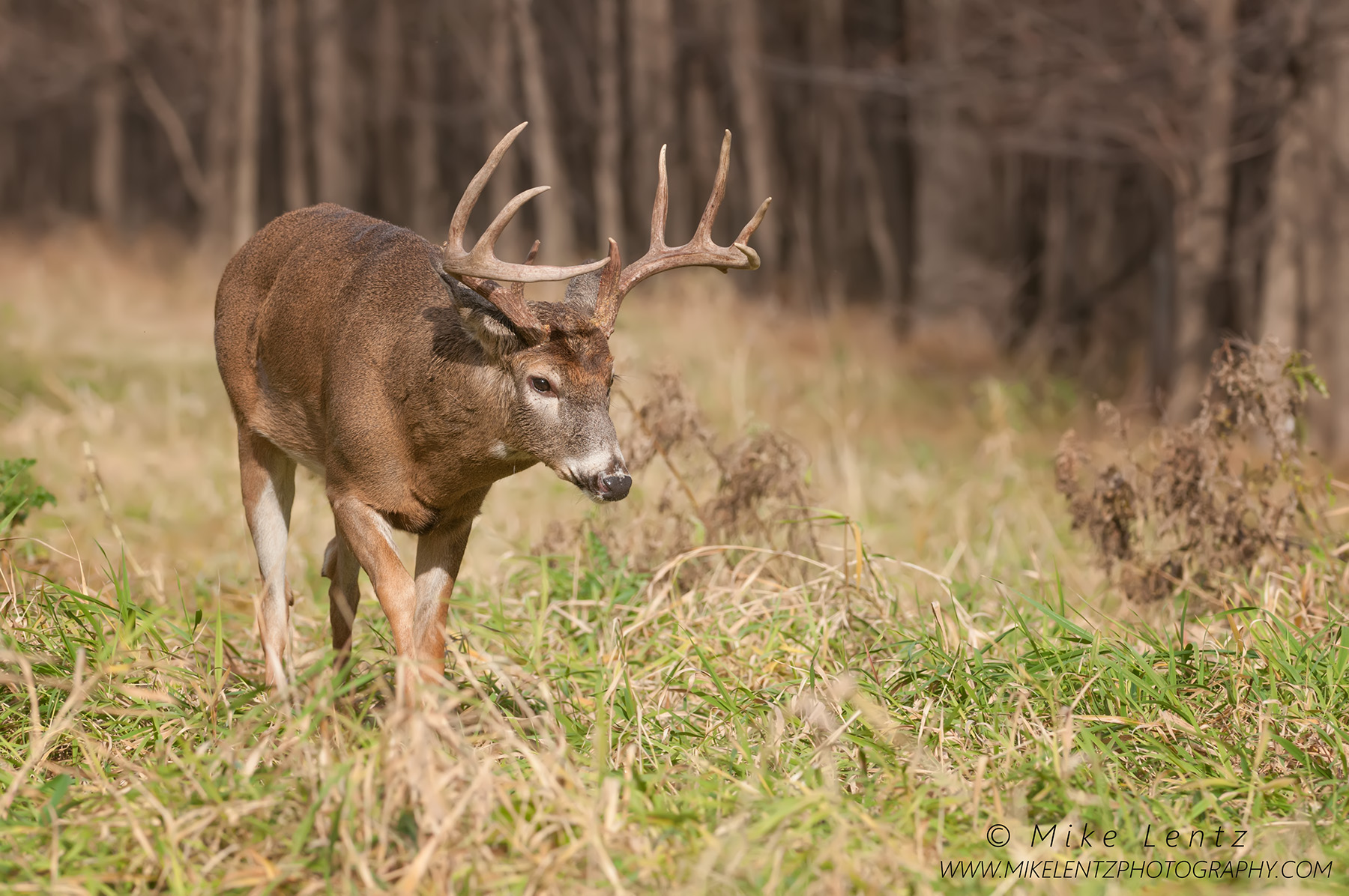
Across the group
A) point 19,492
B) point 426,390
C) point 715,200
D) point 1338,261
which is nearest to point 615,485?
point 426,390

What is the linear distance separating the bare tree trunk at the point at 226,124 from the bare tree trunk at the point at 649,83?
17.5 feet

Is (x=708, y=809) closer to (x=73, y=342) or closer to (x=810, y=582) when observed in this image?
(x=810, y=582)

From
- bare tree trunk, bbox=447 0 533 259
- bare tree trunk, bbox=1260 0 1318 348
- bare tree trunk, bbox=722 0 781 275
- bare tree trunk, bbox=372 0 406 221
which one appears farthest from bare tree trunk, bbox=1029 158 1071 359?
bare tree trunk, bbox=372 0 406 221

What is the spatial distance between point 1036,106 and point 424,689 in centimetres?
1131

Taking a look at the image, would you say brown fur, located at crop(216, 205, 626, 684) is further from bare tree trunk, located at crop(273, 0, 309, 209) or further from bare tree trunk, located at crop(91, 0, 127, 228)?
bare tree trunk, located at crop(91, 0, 127, 228)

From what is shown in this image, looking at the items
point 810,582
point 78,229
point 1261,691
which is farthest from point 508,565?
point 78,229

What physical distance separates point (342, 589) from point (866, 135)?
24.7 meters

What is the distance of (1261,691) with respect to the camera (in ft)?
13.6

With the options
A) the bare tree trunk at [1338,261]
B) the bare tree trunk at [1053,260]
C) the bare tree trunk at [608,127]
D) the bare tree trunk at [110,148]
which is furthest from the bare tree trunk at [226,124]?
the bare tree trunk at [1338,261]

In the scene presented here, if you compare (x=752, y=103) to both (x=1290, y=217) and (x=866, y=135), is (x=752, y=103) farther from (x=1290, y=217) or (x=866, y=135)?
(x=1290, y=217)

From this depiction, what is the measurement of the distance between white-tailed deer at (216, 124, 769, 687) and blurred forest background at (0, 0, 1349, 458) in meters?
3.21

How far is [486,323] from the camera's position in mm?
4461

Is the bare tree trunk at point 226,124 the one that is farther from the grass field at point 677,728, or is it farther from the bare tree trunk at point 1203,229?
the grass field at point 677,728

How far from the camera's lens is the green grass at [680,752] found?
10.4 feet
